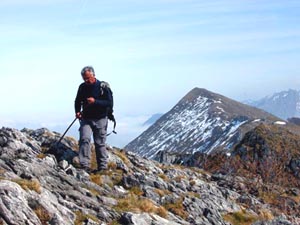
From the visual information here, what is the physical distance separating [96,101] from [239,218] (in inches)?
316

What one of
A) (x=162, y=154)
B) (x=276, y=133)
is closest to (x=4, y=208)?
(x=162, y=154)

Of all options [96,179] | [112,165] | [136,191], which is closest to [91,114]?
[96,179]

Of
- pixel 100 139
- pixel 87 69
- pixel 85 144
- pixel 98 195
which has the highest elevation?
pixel 87 69

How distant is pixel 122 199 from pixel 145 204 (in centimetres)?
103

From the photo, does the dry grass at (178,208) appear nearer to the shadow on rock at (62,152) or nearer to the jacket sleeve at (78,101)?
the shadow on rock at (62,152)

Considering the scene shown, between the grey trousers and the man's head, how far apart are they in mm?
1846

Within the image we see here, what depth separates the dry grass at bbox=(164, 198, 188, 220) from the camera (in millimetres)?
19219

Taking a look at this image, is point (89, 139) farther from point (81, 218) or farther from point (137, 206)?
point (81, 218)

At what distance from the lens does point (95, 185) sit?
19.4 meters

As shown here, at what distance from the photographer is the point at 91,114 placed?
2205cm

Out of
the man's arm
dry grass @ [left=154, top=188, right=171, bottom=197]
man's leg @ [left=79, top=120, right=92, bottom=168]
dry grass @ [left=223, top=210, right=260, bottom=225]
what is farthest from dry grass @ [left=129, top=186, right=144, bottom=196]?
the man's arm

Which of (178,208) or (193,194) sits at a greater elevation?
(178,208)

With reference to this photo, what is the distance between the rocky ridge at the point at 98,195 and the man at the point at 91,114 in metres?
0.82

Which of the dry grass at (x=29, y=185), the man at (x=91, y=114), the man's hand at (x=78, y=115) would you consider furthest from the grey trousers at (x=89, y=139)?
the dry grass at (x=29, y=185)
